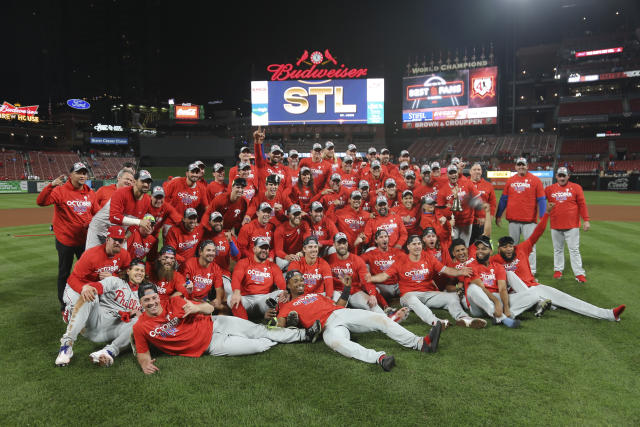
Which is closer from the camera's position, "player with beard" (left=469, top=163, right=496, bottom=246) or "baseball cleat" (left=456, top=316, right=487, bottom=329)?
"baseball cleat" (left=456, top=316, right=487, bottom=329)

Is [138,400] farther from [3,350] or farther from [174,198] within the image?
[174,198]

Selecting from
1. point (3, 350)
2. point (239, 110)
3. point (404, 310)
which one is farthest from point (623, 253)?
point (239, 110)

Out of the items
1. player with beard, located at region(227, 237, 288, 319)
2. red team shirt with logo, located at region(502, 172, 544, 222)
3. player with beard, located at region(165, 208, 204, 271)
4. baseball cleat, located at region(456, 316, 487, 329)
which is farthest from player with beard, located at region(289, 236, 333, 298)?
red team shirt with logo, located at region(502, 172, 544, 222)

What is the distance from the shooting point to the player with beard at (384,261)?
273 inches

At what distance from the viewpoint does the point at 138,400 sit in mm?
3850

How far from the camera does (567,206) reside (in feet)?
27.1

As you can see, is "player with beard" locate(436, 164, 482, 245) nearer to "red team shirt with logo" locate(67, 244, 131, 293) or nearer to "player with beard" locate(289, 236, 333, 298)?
"player with beard" locate(289, 236, 333, 298)

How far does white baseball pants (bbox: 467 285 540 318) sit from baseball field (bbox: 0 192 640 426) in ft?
0.89

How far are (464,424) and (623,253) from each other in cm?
1035

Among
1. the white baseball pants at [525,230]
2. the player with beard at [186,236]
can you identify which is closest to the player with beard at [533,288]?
the white baseball pants at [525,230]

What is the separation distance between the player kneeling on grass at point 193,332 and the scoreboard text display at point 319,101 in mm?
39988

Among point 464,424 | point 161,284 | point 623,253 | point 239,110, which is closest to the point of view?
point 464,424

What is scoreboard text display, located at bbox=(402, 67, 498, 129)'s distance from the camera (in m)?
46.4

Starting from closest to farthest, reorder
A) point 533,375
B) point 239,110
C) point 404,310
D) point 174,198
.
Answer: point 533,375, point 404,310, point 174,198, point 239,110
